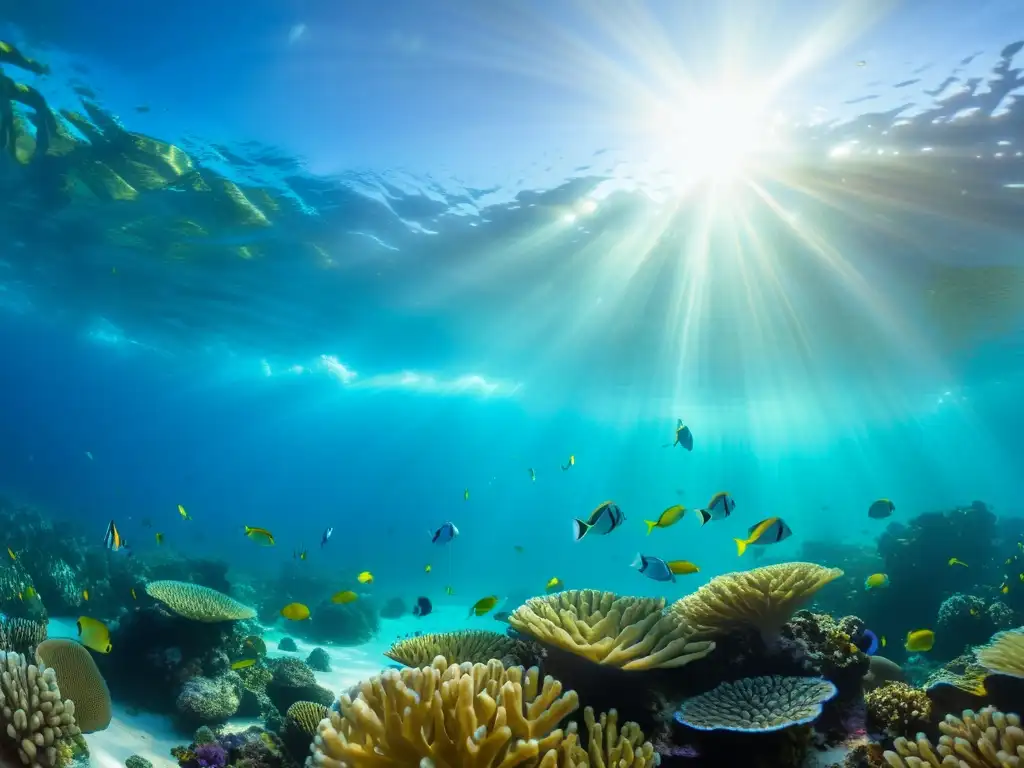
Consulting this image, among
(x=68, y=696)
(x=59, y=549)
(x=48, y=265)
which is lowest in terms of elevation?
(x=68, y=696)

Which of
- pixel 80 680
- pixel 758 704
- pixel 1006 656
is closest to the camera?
pixel 758 704

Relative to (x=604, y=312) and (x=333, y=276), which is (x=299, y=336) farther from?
(x=604, y=312)

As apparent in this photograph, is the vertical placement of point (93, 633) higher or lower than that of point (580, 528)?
lower

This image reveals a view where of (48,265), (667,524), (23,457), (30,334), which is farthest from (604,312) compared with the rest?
(23,457)

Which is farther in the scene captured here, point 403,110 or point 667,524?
point 403,110

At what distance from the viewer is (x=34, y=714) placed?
3730mm

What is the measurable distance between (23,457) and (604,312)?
104919mm

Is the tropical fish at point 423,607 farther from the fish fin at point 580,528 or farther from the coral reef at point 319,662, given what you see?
the coral reef at point 319,662

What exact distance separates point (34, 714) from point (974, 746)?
228 inches

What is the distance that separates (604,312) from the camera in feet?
76.9

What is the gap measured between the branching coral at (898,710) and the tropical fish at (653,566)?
8.19ft

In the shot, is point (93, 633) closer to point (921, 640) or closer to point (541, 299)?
point (921, 640)

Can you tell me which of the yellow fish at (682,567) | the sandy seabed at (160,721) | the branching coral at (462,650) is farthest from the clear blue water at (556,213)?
the sandy seabed at (160,721)

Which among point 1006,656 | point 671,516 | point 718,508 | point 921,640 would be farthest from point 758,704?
point 921,640
